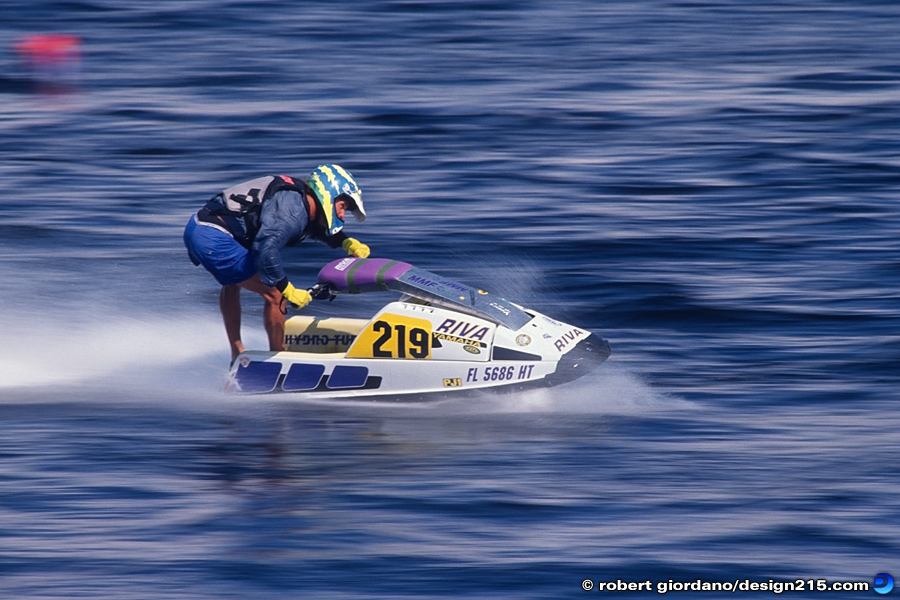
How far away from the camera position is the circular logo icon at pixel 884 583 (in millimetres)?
6676

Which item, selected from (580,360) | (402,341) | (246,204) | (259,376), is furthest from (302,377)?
(580,360)

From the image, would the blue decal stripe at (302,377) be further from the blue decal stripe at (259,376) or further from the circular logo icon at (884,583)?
the circular logo icon at (884,583)

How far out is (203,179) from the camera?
16281 mm

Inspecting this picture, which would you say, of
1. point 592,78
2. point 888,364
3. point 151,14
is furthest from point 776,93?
point 151,14

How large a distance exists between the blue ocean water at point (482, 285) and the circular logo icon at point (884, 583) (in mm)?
43

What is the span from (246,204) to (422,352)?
61.5 inches

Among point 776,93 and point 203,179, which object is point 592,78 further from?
point 203,179

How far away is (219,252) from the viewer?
9367 millimetres

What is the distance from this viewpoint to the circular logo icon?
6.68 metres

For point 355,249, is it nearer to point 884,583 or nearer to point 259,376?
point 259,376

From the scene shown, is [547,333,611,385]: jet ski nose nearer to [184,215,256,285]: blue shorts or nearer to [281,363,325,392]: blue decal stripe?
[281,363,325,392]: blue decal stripe

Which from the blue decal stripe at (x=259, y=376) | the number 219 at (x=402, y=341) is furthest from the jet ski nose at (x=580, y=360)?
the blue decal stripe at (x=259, y=376)

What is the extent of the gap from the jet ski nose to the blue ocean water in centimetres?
26

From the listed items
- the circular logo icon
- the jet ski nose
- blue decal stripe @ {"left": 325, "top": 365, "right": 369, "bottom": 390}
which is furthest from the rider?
the circular logo icon
